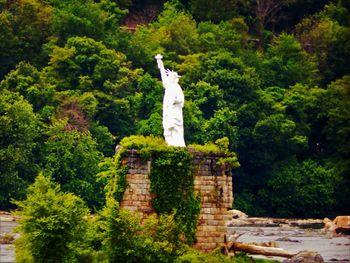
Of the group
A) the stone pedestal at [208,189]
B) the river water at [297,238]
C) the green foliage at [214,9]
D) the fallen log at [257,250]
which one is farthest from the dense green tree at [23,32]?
the stone pedestal at [208,189]

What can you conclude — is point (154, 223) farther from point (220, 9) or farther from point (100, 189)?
point (220, 9)

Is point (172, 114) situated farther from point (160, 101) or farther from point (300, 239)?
point (160, 101)

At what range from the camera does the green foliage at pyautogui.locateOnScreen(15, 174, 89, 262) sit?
3684 cm

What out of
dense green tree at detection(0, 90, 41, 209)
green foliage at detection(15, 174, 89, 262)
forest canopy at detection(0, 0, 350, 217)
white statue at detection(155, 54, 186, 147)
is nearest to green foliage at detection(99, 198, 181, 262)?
green foliage at detection(15, 174, 89, 262)

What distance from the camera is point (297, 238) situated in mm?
63812

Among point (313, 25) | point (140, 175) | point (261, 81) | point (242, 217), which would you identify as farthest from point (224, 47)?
point (140, 175)

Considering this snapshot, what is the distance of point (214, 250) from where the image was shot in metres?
39.8

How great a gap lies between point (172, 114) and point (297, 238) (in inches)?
941

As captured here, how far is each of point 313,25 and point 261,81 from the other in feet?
50.6

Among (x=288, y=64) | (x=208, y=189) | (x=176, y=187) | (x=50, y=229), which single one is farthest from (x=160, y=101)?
(x=50, y=229)

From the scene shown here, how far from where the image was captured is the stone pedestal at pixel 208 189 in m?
39.7

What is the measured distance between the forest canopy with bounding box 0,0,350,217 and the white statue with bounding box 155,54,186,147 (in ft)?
96.5

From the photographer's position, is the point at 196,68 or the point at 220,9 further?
the point at 220,9

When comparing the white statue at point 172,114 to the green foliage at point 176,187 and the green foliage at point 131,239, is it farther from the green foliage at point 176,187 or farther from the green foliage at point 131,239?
the green foliage at point 131,239
